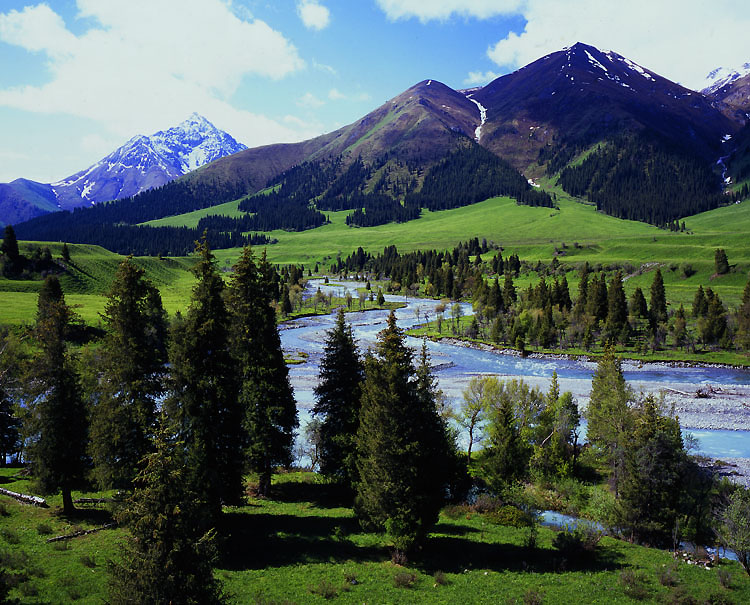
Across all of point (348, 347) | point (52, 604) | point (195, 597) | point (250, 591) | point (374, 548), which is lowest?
point (374, 548)

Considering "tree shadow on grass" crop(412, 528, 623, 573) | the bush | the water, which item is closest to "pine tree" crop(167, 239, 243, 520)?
"tree shadow on grass" crop(412, 528, 623, 573)

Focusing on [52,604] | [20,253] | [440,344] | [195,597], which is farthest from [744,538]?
[20,253]

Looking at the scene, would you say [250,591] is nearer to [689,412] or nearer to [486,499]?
[486,499]

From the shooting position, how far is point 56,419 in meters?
30.8

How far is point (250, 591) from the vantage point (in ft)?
80.1

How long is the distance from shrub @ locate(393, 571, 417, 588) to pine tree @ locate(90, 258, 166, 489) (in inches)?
684

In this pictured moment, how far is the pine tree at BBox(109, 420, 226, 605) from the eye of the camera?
15188 millimetres

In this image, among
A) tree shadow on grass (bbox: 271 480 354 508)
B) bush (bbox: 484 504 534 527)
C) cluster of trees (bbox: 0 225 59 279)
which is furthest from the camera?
cluster of trees (bbox: 0 225 59 279)

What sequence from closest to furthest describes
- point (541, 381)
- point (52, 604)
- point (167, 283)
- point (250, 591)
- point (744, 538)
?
point (52, 604) → point (250, 591) → point (744, 538) → point (541, 381) → point (167, 283)

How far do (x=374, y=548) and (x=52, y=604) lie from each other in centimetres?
1858

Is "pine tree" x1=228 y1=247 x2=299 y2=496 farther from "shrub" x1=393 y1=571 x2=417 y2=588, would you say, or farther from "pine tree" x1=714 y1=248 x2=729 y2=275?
"pine tree" x1=714 y1=248 x2=729 y2=275

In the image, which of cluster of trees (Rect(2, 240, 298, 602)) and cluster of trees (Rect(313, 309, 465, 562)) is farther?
cluster of trees (Rect(2, 240, 298, 602))

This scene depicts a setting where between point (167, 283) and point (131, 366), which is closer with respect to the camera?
point (131, 366)

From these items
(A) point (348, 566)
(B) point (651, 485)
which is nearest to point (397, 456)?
(A) point (348, 566)
